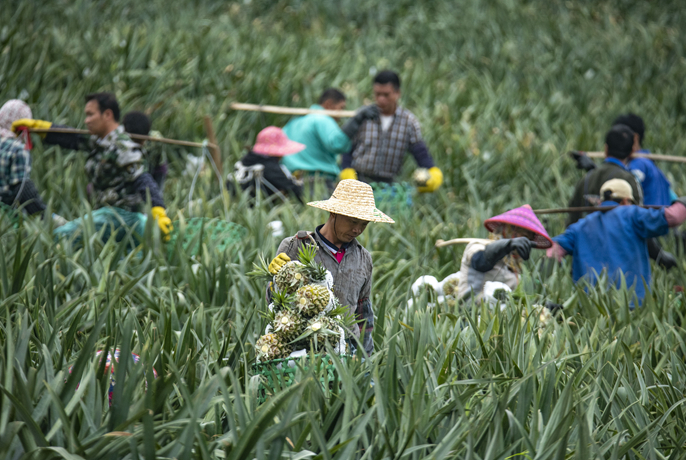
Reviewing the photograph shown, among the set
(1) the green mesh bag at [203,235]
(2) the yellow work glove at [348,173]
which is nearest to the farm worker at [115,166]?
(1) the green mesh bag at [203,235]

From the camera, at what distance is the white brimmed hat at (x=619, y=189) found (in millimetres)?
3949

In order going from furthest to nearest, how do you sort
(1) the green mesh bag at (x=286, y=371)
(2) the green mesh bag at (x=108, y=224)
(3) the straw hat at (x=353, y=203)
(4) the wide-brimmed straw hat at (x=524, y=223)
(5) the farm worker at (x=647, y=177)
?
(5) the farm worker at (x=647, y=177), (2) the green mesh bag at (x=108, y=224), (4) the wide-brimmed straw hat at (x=524, y=223), (3) the straw hat at (x=353, y=203), (1) the green mesh bag at (x=286, y=371)

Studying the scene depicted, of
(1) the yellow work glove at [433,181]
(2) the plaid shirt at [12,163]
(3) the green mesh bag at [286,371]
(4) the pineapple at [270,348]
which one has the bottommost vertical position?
(3) the green mesh bag at [286,371]

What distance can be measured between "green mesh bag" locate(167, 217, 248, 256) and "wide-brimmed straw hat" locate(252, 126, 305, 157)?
968 mm

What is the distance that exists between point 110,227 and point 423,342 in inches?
90.4

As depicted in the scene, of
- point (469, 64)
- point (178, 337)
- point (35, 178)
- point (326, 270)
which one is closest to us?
point (326, 270)

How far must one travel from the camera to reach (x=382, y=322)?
2.84 metres

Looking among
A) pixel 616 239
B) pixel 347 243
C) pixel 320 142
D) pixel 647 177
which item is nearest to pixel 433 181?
pixel 320 142

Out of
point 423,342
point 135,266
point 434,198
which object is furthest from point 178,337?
point 434,198

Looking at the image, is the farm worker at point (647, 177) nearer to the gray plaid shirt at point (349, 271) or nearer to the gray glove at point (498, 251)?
the gray glove at point (498, 251)

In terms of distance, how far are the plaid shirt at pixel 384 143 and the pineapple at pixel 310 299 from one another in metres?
2.94

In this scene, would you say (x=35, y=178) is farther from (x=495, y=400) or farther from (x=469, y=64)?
(x=469, y=64)

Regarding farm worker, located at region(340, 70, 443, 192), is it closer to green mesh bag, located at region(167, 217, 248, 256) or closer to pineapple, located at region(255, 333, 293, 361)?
green mesh bag, located at region(167, 217, 248, 256)

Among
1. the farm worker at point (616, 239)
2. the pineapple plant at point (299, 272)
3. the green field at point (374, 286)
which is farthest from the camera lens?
the farm worker at point (616, 239)
